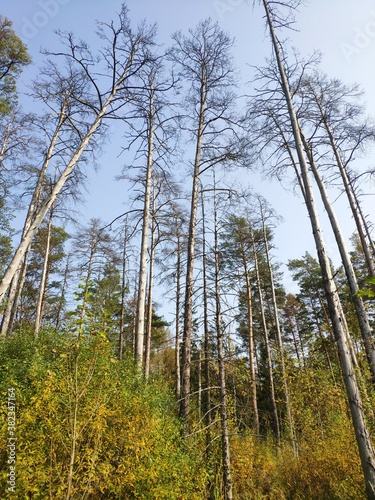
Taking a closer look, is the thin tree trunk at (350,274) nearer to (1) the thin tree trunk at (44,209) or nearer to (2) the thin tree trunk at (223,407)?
(2) the thin tree trunk at (223,407)

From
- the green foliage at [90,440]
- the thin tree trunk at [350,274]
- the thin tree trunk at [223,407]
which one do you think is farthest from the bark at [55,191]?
the thin tree trunk at [350,274]

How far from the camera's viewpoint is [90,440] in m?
3.98

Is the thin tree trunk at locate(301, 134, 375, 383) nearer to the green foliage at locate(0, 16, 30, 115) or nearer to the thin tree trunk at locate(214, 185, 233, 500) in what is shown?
the thin tree trunk at locate(214, 185, 233, 500)

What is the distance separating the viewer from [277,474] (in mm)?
7922

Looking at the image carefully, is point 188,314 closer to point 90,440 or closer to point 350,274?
point 90,440

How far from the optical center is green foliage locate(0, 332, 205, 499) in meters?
3.31

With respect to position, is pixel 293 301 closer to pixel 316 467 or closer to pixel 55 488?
pixel 316 467

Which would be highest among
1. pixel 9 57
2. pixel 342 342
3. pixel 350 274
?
pixel 9 57

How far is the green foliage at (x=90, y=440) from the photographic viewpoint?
331cm

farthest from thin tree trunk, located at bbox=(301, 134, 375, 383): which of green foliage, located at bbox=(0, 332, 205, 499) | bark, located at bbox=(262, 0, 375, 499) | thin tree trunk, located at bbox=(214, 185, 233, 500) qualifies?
green foliage, located at bbox=(0, 332, 205, 499)

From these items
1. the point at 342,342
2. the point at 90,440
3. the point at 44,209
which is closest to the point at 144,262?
the point at 44,209

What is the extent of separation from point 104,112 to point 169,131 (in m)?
2.62

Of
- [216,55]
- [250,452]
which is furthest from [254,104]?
[250,452]

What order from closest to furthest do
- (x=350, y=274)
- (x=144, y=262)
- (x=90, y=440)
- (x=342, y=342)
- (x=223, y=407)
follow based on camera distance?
(x=342, y=342) < (x=90, y=440) < (x=223, y=407) < (x=350, y=274) < (x=144, y=262)
